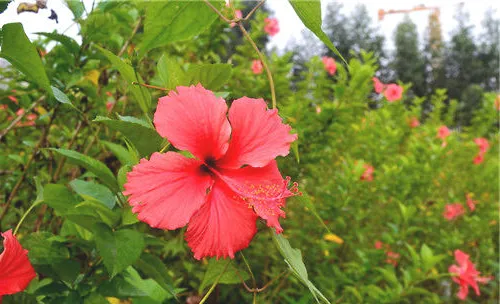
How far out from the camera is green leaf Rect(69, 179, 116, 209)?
0.67m

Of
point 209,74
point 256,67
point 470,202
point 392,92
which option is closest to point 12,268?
point 209,74

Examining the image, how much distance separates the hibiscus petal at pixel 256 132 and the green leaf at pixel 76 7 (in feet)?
1.98

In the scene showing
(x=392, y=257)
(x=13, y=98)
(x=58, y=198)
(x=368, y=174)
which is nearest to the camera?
(x=58, y=198)

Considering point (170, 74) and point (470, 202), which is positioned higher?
point (170, 74)

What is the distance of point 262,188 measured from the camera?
0.50 metres

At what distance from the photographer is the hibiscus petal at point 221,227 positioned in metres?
0.47

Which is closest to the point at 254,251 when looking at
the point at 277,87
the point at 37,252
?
the point at 277,87

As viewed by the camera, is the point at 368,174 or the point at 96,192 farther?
the point at 368,174

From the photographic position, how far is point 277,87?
6.12 ft

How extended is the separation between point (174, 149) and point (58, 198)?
227 millimetres

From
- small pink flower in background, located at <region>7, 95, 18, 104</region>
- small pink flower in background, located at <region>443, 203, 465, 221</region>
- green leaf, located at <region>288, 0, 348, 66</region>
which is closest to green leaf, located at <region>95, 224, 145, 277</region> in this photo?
green leaf, located at <region>288, 0, 348, 66</region>

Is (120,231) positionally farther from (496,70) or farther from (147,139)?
(496,70)

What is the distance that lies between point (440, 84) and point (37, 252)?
25.0 m

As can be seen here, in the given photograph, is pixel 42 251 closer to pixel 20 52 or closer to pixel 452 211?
pixel 20 52
